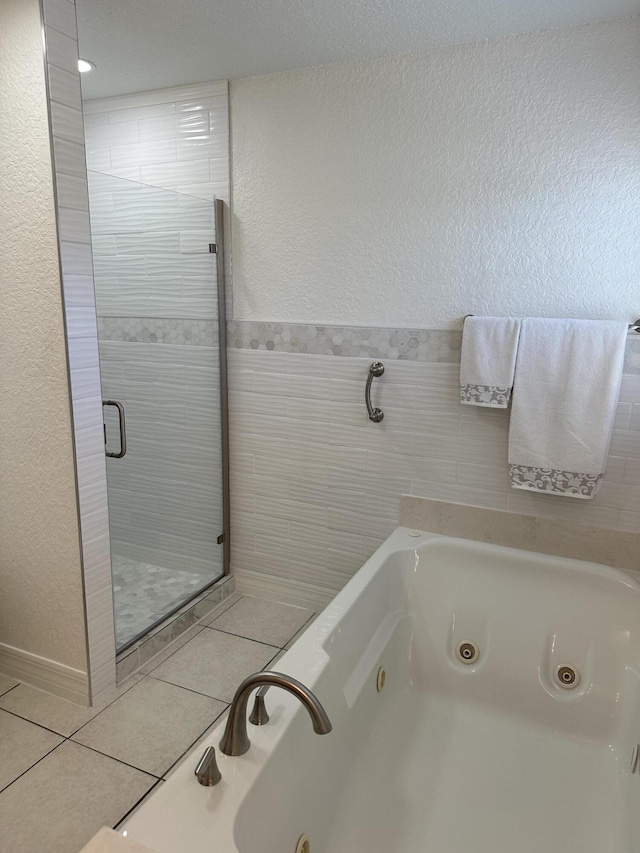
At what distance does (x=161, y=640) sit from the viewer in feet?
7.81

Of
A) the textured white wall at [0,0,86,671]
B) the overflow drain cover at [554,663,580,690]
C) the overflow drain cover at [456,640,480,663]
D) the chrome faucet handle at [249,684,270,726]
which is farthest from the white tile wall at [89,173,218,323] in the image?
the overflow drain cover at [554,663,580,690]

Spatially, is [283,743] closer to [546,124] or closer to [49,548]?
[49,548]

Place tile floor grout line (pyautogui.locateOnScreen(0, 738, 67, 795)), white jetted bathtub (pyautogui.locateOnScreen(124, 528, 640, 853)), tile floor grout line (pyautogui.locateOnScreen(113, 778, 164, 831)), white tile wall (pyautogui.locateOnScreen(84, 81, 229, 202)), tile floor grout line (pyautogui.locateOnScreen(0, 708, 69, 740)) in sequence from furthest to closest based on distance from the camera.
→ white tile wall (pyautogui.locateOnScreen(84, 81, 229, 202)) → tile floor grout line (pyautogui.locateOnScreen(0, 708, 69, 740)) → tile floor grout line (pyautogui.locateOnScreen(0, 738, 67, 795)) → tile floor grout line (pyautogui.locateOnScreen(113, 778, 164, 831)) → white jetted bathtub (pyautogui.locateOnScreen(124, 528, 640, 853))

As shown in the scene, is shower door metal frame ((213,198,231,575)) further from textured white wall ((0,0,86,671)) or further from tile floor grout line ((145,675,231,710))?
textured white wall ((0,0,86,671))

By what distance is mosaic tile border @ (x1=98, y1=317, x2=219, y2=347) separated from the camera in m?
2.20

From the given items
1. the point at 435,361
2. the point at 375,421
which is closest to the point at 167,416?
the point at 375,421

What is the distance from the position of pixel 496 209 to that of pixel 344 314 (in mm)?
701

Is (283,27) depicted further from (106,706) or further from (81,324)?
(106,706)

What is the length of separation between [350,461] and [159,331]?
99 cm

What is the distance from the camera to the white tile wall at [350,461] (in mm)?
2236

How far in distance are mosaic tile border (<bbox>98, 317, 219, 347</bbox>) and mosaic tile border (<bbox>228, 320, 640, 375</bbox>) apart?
0.11 m

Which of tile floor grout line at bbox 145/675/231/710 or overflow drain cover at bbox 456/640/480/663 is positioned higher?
overflow drain cover at bbox 456/640/480/663

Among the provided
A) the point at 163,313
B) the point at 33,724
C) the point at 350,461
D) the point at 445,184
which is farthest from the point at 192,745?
the point at 445,184

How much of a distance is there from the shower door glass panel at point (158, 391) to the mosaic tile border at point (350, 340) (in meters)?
0.17
